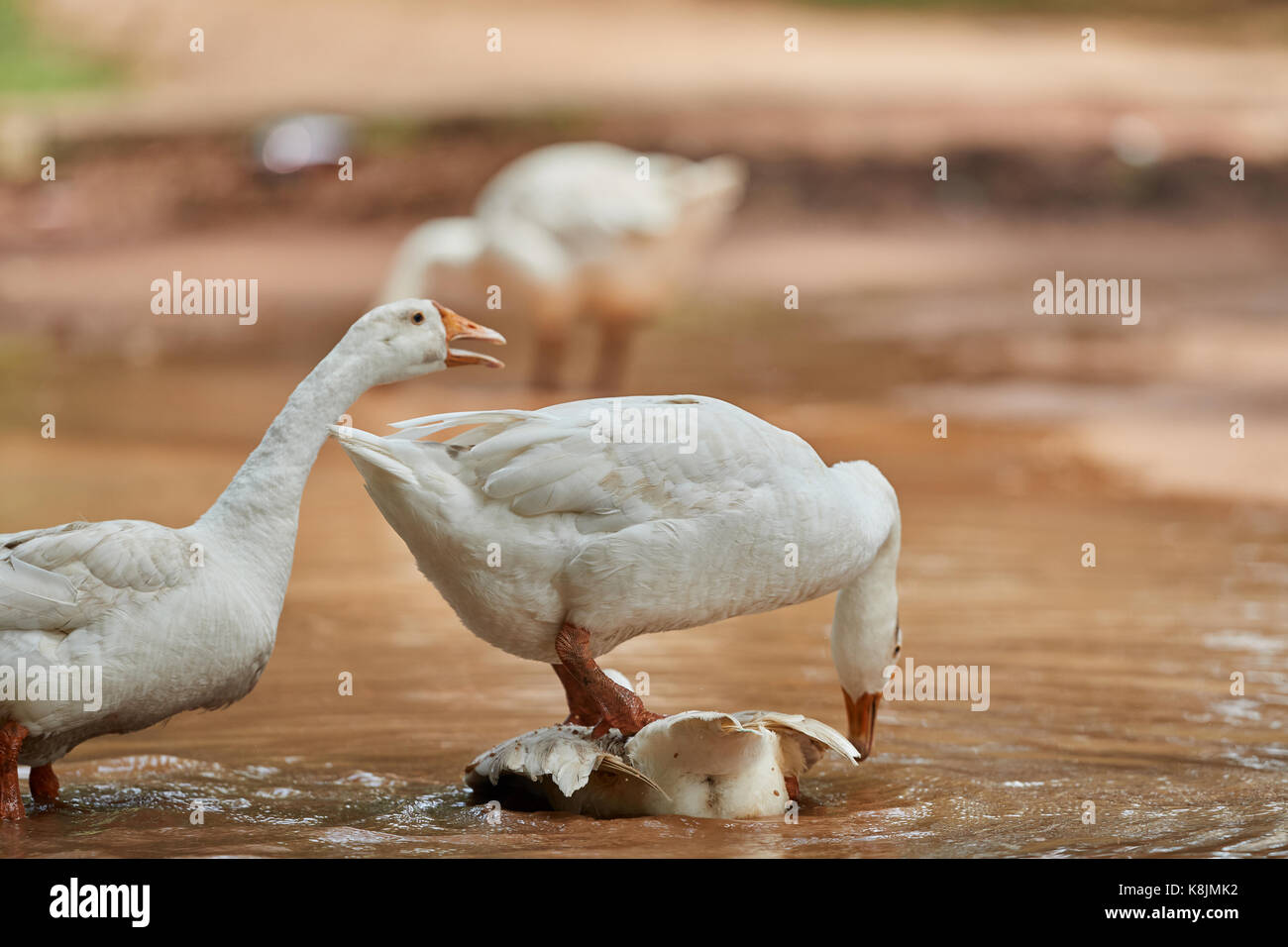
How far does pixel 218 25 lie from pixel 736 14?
779 cm

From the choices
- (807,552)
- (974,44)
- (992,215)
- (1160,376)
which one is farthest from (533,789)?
(974,44)

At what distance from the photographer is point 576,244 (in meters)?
12.0

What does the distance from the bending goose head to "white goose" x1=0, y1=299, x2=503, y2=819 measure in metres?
1.64

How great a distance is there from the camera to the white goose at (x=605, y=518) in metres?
4.54

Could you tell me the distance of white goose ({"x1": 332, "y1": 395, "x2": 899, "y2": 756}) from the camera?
454 centimetres

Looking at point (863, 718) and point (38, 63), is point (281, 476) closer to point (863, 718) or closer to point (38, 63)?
point (863, 718)

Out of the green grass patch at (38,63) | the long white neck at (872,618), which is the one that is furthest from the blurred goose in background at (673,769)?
the green grass patch at (38,63)

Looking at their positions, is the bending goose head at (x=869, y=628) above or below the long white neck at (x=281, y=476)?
below

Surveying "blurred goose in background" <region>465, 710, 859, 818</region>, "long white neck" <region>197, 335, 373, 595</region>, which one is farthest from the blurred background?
"long white neck" <region>197, 335, 373, 595</region>

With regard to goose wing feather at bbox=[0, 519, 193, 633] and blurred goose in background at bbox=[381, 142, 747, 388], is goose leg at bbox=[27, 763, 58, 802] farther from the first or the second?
blurred goose in background at bbox=[381, 142, 747, 388]

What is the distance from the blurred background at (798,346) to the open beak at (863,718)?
16 centimetres

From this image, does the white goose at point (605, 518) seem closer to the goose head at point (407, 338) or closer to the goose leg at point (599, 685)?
the goose leg at point (599, 685)

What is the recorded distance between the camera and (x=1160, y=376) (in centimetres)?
1340
